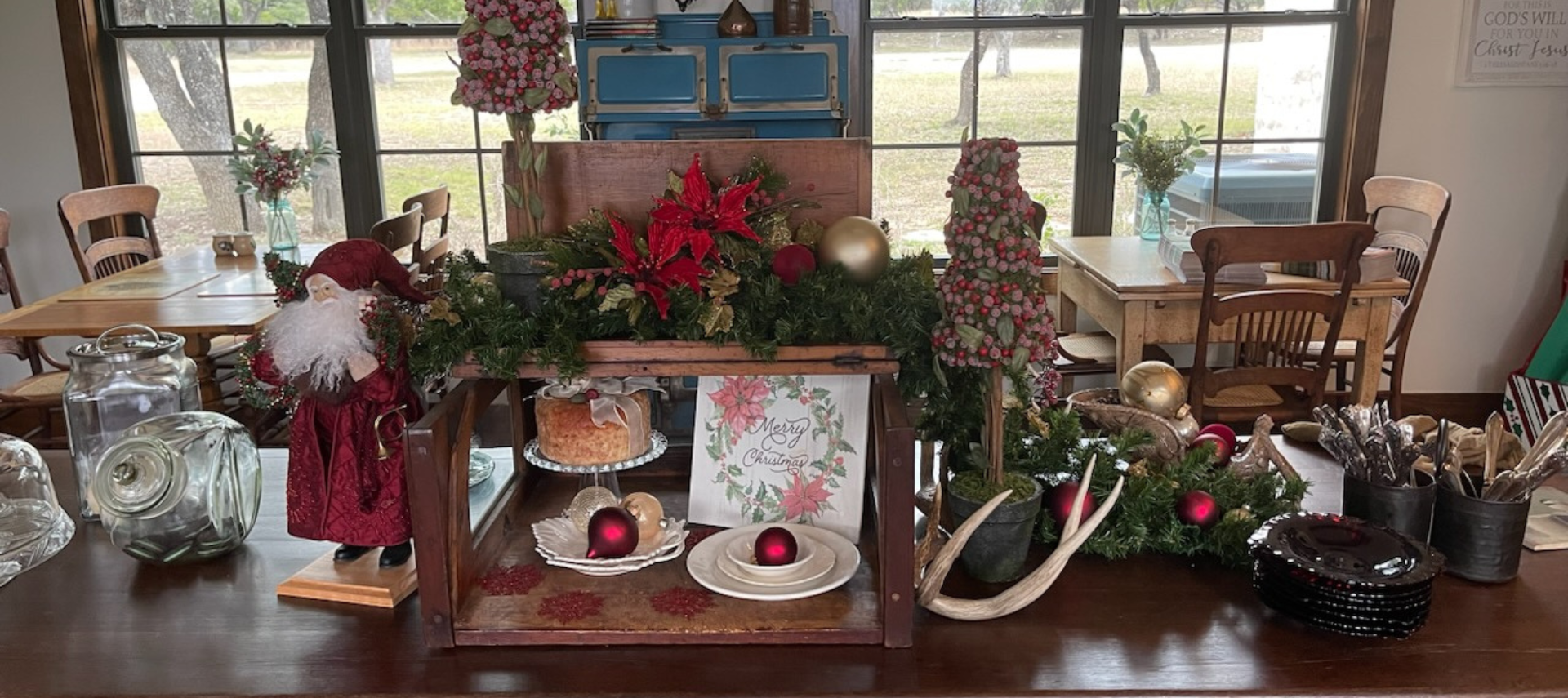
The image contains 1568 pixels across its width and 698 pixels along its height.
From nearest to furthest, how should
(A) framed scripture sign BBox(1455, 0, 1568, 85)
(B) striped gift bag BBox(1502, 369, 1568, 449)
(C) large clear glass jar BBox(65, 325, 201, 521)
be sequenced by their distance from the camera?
(C) large clear glass jar BBox(65, 325, 201, 521) → (B) striped gift bag BBox(1502, 369, 1568, 449) → (A) framed scripture sign BBox(1455, 0, 1568, 85)

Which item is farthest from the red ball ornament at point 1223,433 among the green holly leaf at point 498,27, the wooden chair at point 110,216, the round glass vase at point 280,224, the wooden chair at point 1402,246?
the wooden chair at point 110,216

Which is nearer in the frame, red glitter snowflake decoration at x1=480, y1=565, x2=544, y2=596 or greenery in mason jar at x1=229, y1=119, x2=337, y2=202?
red glitter snowflake decoration at x1=480, y1=565, x2=544, y2=596

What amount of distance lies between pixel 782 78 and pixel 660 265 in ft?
8.74

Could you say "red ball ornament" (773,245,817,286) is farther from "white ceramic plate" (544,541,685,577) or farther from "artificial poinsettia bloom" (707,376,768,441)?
"white ceramic plate" (544,541,685,577)

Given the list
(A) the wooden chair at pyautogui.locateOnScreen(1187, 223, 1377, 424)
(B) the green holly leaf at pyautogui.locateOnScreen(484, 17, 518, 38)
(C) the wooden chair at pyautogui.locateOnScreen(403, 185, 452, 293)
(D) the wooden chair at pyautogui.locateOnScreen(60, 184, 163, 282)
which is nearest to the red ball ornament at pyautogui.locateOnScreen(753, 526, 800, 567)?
(B) the green holly leaf at pyautogui.locateOnScreen(484, 17, 518, 38)

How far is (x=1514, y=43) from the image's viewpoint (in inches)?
148

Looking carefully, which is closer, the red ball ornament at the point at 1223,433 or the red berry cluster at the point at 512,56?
the red berry cluster at the point at 512,56

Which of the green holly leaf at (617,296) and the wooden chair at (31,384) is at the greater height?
the green holly leaf at (617,296)

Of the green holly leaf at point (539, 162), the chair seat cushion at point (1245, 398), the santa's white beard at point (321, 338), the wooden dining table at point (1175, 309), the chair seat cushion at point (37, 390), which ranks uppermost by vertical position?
the green holly leaf at point (539, 162)

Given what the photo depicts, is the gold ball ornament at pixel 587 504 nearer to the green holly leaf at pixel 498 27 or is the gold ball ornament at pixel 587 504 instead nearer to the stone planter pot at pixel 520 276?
the stone planter pot at pixel 520 276

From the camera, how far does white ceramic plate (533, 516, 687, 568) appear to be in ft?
4.00

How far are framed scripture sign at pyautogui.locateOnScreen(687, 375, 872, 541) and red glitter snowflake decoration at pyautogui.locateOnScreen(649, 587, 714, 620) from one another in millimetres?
158

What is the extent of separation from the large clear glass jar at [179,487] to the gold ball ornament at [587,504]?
15.2 inches

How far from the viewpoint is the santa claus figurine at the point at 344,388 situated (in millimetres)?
1121
